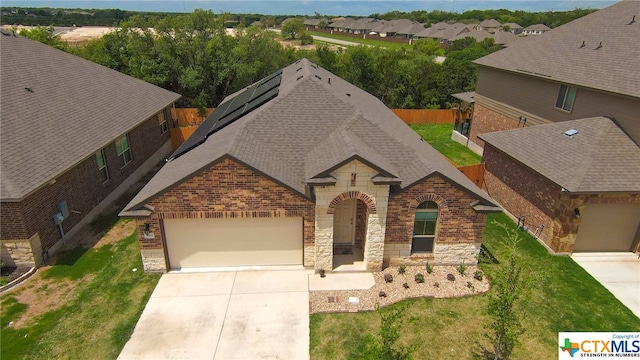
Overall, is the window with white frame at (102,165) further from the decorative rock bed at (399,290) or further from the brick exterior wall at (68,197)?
the decorative rock bed at (399,290)

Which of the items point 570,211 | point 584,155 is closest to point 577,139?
point 584,155

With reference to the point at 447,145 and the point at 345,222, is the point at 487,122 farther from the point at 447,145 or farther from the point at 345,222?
the point at 345,222

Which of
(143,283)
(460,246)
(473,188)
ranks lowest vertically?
(143,283)

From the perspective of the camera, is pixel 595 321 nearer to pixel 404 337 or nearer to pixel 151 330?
pixel 404 337

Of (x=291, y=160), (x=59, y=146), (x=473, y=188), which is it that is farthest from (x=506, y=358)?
(x=59, y=146)

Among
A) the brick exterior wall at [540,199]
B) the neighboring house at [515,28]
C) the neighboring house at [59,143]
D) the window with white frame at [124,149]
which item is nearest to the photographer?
the neighboring house at [59,143]

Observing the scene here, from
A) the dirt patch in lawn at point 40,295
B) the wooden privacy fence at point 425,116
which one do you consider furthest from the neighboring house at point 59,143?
the wooden privacy fence at point 425,116

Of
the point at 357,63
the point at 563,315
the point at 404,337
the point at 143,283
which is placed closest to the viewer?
the point at 404,337
